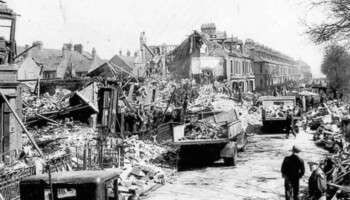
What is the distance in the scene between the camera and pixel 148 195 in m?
12.0

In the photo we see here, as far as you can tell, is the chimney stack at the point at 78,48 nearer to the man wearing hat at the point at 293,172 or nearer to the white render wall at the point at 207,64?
the white render wall at the point at 207,64

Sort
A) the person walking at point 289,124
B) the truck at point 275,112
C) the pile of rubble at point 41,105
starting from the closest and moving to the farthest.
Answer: the pile of rubble at point 41,105 < the person walking at point 289,124 < the truck at point 275,112

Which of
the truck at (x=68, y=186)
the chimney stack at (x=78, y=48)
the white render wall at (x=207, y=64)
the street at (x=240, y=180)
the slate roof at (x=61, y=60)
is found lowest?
the street at (x=240, y=180)

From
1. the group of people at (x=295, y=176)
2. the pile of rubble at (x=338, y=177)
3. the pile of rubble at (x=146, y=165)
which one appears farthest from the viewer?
the pile of rubble at (x=146, y=165)

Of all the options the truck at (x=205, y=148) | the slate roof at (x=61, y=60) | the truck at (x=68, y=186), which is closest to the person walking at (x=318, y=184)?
the truck at (x=68, y=186)

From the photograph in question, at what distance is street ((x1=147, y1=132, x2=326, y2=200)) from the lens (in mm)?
11977

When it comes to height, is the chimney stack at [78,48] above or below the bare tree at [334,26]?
above

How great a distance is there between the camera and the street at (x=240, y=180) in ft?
39.3

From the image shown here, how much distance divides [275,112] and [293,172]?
1791 cm

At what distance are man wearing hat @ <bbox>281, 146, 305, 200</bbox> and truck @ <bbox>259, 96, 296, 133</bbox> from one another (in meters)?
16.9

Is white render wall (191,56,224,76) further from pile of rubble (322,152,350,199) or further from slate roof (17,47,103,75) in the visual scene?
pile of rubble (322,152,350,199)

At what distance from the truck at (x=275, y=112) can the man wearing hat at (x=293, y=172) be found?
16923 millimetres

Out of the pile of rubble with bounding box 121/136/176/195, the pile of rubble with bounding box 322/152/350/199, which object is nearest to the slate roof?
the pile of rubble with bounding box 121/136/176/195

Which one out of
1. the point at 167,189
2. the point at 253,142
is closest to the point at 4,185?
the point at 167,189
